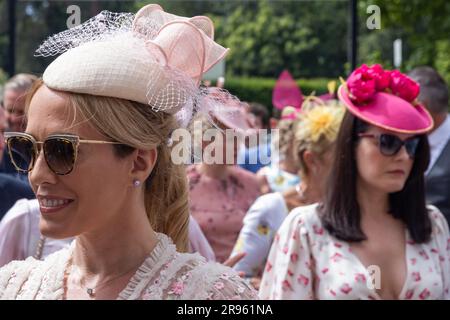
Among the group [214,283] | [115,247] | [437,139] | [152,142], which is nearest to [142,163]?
[152,142]

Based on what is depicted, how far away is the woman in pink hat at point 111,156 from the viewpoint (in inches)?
74.5

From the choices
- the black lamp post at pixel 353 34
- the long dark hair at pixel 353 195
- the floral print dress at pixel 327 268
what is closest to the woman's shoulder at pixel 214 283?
the floral print dress at pixel 327 268

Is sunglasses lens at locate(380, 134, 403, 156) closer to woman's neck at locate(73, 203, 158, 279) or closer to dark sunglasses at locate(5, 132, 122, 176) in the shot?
woman's neck at locate(73, 203, 158, 279)

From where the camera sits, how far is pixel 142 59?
6.56 ft

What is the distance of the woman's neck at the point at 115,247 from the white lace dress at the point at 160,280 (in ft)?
0.11

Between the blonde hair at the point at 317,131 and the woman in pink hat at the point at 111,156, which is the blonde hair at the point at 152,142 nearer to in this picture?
the woman in pink hat at the point at 111,156

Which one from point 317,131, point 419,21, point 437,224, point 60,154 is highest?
point 60,154

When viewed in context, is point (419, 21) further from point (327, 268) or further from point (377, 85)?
point (327, 268)

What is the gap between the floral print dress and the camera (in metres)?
3.29

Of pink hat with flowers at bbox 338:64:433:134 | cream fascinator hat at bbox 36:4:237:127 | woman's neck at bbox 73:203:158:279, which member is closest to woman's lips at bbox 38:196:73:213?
woman's neck at bbox 73:203:158:279

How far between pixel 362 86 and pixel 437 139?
183 centimetres

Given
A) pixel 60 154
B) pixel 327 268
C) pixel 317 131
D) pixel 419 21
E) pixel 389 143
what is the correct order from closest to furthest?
pixel 60 154, pixel 327 268, pixel 389 143, pixel 317 131, pixel 419 21
